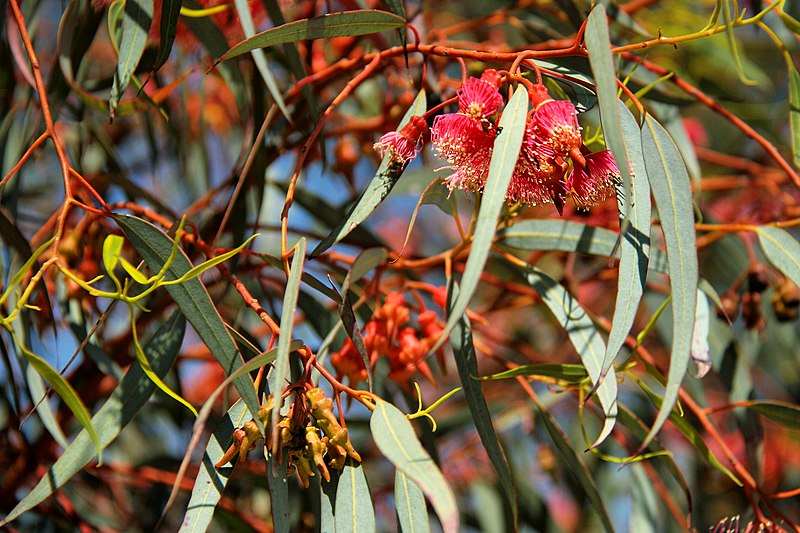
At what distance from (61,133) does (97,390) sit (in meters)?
0.62

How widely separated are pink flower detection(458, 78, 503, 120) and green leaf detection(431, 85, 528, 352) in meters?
0.04

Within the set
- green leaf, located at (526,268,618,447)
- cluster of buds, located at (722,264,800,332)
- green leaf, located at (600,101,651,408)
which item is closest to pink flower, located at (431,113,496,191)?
green leaf, located at (600,101,651,408)

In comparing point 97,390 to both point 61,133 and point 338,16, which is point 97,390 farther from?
point 338,16

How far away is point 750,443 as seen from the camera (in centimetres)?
122

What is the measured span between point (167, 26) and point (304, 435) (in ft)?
1.54

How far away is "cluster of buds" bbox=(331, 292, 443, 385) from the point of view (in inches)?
38.1

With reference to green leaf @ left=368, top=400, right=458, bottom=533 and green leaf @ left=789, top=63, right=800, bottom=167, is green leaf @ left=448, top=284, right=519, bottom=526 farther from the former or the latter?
green leaf @ left=789, top=63, right=800, bottom=167

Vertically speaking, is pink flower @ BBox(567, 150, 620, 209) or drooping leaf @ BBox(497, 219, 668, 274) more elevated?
pink flower @ BBox(567, 150, 620, 209)

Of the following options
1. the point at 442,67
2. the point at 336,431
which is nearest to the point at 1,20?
the point at 442,67

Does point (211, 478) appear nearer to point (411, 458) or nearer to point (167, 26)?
point (411, 458)

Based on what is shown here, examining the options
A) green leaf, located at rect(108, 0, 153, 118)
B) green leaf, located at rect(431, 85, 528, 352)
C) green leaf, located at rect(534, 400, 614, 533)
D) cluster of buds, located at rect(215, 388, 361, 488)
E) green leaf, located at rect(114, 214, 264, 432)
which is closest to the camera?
green leaf, located at rect(431, 85, 528, 352)

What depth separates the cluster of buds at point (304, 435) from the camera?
28.2 inches

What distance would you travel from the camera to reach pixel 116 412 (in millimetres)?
875

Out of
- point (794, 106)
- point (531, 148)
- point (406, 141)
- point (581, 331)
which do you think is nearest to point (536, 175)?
point (531, 148)
